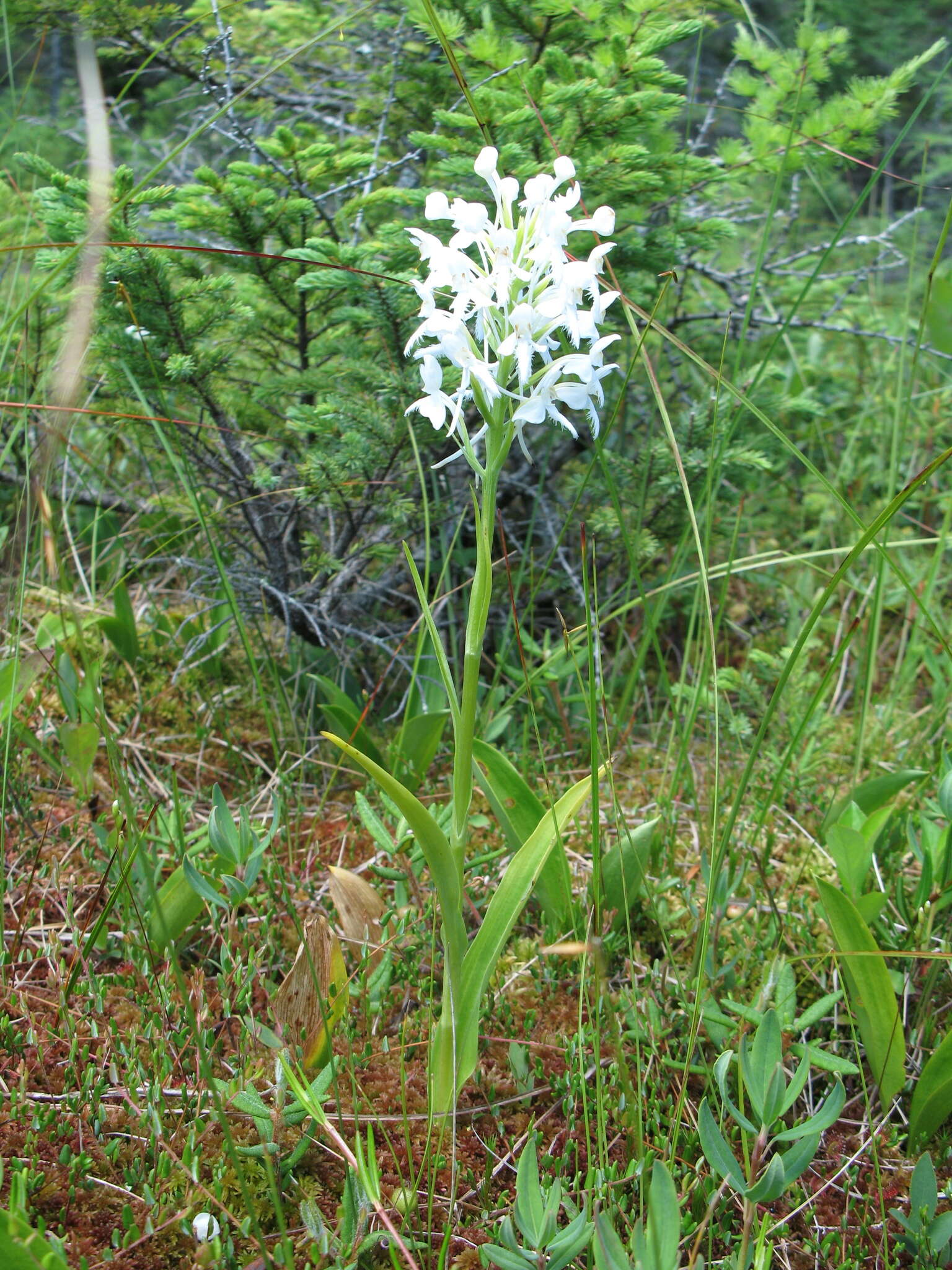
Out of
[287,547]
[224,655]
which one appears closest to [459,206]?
[287,547]

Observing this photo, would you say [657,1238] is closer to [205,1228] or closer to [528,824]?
[205,1228]

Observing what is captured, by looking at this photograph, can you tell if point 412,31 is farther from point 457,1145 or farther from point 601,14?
point 457,1145

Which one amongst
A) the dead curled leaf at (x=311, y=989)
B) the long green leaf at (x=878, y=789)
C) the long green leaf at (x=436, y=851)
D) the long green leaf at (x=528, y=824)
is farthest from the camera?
the long green leaf at (x=878, y=789)

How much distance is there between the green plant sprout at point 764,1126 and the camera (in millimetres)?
1108

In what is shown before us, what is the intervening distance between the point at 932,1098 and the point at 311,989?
3.26 ft

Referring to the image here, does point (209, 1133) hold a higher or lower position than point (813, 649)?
higher

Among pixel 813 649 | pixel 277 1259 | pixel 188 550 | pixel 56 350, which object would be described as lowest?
pixel 813 649

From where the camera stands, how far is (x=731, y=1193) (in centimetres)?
131

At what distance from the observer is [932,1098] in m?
1.36

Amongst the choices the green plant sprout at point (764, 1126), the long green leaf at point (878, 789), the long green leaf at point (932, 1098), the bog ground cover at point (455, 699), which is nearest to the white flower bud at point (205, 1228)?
the bog ground cover at point (455, 699)

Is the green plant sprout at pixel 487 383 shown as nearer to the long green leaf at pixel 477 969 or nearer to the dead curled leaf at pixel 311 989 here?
the long green leaf at pixel 477 969

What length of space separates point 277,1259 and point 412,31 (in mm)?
2958

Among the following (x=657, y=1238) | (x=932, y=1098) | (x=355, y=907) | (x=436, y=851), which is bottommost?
(x=932, y=1098)

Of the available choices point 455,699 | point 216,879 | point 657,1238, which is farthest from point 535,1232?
point 216,879
